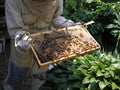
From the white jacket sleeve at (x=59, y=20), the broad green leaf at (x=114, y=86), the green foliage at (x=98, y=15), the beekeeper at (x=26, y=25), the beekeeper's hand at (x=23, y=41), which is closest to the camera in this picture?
the beekeeper's hand at (x=23, y=41)

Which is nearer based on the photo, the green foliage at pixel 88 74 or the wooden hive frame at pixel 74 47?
the wooden hive frame at pixel 74 47

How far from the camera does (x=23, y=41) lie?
3303 millimetres

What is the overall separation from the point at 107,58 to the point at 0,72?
2.21 meters

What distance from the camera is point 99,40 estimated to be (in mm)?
6098

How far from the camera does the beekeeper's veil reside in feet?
11.4

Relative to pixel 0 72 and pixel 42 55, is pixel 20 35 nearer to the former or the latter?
pixel 42 55

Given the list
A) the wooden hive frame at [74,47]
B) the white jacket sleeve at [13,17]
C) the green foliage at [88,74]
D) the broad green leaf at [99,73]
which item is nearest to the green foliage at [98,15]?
the green foliage at [88,74]

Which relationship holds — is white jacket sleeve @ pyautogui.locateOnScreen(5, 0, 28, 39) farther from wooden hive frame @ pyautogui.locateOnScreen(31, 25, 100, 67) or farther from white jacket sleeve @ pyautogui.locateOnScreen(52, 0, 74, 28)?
white jacket sleeve @ pyautogui.locateOnScreen(52, 0, 74, 28)

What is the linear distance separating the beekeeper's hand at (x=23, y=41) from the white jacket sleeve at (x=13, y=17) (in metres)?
0.22

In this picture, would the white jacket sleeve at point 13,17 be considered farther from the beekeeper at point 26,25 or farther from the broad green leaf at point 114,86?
the broad green leaf at point 114,86

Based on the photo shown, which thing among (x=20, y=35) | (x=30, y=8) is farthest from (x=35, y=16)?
(x=20, y=35)

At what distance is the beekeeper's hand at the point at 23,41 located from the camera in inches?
130

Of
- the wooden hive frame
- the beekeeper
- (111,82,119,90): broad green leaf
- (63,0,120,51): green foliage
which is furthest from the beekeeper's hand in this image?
(63,0,120,51): green foliage

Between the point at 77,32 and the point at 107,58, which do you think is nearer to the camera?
the point at 77,32
